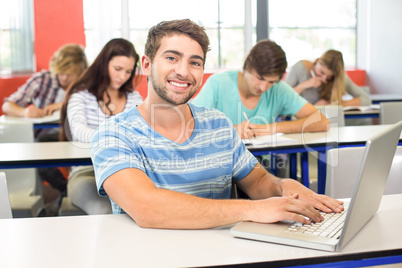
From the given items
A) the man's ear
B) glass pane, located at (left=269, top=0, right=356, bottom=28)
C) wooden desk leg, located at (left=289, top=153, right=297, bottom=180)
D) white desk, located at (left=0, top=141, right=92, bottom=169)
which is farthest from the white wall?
the man's ear

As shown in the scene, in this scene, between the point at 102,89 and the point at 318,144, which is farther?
the point at 102,89

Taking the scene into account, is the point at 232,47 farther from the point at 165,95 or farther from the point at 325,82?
the point at 165,95

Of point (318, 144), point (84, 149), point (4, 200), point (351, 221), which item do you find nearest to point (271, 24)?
point (318, 144)

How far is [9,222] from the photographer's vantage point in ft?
4.45

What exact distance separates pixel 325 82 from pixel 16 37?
11.7 ft

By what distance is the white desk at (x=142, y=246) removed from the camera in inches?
41.9

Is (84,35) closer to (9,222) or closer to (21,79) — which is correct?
(21,79)

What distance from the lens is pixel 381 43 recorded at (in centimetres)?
670

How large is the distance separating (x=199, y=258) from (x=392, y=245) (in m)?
0.46

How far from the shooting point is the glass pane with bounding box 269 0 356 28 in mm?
6879

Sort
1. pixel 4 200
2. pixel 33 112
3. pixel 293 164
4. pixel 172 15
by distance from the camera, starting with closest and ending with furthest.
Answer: pixel 4 200
pixel 293 164
pixel 33 112
pixel 172 15

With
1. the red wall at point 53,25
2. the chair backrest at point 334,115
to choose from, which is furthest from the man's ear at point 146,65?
the red wall at point 53,25

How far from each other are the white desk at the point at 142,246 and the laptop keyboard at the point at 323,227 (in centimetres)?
5

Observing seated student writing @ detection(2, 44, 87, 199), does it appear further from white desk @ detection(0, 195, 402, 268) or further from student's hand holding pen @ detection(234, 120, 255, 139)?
white desk @ detection(0, 195, 402, 268)
